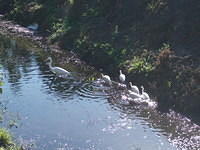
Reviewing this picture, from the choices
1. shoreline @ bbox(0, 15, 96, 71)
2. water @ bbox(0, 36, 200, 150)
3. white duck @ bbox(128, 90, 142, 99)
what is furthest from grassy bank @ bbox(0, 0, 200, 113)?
water @ bbox(0, 36, 200, 150)

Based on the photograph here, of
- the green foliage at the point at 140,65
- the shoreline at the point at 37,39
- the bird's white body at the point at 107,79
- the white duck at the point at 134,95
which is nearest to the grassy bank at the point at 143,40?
the green foliage at the point at 140,65

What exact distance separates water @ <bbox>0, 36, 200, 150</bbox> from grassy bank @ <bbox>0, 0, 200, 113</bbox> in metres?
2.01

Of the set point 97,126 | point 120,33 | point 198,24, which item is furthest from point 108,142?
point 120,33

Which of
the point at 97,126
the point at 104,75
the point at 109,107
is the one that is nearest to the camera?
the point at 97,126

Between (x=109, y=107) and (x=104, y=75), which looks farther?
(x=104, y=75)

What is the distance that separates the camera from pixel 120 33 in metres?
38.4

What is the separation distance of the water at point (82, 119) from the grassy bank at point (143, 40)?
201cm

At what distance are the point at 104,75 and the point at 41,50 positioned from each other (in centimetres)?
958

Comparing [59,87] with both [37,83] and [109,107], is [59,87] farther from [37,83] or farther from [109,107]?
[109,107]

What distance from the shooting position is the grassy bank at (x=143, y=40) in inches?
1141

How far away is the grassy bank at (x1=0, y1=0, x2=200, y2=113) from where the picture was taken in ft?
95.0

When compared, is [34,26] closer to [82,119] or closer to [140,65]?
[140,65]

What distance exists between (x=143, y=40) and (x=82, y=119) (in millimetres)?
11305

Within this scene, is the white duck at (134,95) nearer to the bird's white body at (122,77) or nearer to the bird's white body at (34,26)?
the bird's white body at (122,77)
